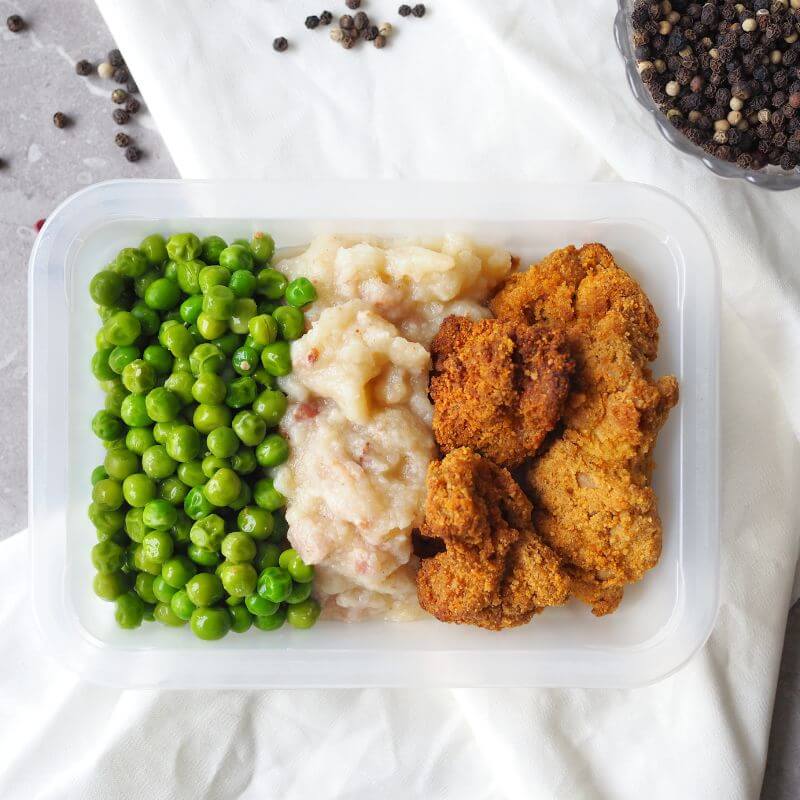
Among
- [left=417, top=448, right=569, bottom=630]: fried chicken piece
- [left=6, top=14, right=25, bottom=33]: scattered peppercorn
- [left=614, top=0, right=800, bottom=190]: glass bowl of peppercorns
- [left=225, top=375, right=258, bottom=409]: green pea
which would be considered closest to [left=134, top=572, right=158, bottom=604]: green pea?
[left=225, top=375, right=258, bottom=409]: green pea

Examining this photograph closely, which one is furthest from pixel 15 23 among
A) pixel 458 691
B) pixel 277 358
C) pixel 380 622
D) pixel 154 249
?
pixel 458 691

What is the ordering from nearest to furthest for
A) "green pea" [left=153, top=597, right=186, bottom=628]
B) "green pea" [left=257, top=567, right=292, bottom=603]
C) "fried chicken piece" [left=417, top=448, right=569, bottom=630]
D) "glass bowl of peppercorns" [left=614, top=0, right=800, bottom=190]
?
"fried chicken piece" [left=417, top=448, right=569, bottom=630]
"green pea" [left=257, top=567, right=292, bottom=603]
"green pea" [left=153, top=597, right=186, bottom=628]
"glass bowl of peppercorns" [left=614, top=0, right=800, bottom=190]

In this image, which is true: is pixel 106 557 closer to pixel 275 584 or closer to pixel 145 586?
pixel 145 586

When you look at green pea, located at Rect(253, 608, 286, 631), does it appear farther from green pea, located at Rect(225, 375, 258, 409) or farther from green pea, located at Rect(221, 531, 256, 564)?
green pea, located at Rect(225, 375, 258, 409)

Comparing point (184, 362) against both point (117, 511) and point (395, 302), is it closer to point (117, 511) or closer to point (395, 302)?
point (117, 511)

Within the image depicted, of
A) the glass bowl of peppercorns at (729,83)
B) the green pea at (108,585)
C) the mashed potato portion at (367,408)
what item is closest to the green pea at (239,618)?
the mashed potato portion at (367,408)
